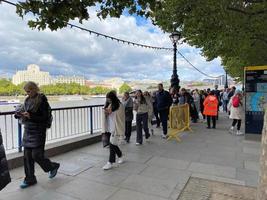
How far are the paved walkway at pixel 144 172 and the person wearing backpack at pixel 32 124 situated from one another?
1.43ft

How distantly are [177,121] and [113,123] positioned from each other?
411 cm

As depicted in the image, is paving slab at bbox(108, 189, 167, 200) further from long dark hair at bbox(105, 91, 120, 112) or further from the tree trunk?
the tree trunk

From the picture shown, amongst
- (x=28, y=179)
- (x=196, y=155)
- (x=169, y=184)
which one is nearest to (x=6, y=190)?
(x=28, y=179)

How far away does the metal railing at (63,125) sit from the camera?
17.8 ft

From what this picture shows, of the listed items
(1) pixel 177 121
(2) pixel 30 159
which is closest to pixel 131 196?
→ (2) pixel 30 159

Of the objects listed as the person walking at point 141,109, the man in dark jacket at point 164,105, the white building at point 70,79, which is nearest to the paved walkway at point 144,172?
the person walking at point 141,109

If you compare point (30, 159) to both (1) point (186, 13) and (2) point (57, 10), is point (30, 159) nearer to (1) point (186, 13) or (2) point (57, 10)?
(2) point (57, 10)

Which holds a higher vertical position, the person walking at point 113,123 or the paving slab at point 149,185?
the person walking at point 113,123

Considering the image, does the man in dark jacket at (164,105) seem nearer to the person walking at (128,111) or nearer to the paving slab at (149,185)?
the person walking at (128,111)

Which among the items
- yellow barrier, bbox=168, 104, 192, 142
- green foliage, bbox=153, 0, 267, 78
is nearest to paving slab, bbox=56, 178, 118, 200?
yellow barrier, bbox=168, 104, 192, 142

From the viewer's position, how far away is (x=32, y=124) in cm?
402

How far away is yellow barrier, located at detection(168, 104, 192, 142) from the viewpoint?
816 centimetres

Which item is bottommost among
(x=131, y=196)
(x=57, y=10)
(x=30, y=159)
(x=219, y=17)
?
(x=131, y=196)

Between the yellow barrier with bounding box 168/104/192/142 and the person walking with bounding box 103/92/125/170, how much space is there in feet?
11.0
